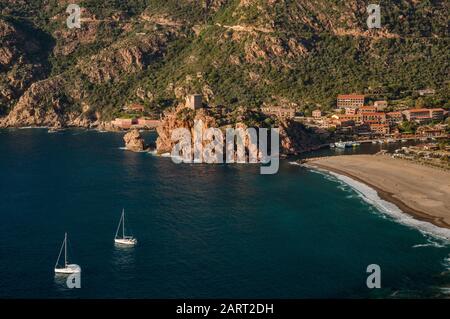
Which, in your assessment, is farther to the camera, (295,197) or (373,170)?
(373,170)

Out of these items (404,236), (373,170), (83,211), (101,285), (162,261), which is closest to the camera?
(101,285)

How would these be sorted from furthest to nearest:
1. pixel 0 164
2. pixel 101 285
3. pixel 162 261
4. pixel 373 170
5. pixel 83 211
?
Answer: pixel 0 164 < pixel 373 170 < pixel 83 211 < pixel 162 261 < pixel 101 285

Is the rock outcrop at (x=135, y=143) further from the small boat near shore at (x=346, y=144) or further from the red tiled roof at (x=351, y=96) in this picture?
the red tiled roof at (x=351, y=96)

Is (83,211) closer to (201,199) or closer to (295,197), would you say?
(201,199)

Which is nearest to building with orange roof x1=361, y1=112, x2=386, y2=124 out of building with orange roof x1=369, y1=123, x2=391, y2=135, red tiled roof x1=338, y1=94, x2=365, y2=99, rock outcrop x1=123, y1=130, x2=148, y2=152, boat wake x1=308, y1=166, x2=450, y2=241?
building with orange roof x1=369, y1=123, x2=391, y2=135

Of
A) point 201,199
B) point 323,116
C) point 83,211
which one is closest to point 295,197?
point 201,199

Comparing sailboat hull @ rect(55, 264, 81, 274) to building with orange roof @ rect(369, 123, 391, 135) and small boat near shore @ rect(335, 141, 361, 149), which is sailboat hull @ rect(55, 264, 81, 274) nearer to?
small boat near shore @ rect(335, 141, 361, 149)

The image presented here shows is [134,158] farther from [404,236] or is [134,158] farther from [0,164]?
[404,236]

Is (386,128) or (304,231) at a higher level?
(386,128)
